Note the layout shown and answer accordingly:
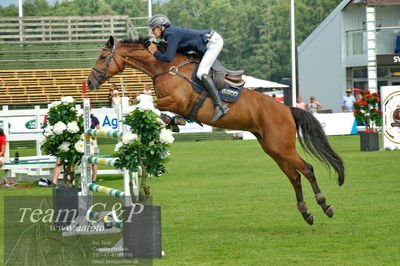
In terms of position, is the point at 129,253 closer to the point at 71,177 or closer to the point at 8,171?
the point at 71,177

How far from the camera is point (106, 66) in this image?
1012 centimetres

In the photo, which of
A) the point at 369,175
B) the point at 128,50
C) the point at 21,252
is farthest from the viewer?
the point at 369,175

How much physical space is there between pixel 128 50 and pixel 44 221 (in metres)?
2.34

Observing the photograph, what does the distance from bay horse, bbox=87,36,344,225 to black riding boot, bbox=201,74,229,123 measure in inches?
3.1

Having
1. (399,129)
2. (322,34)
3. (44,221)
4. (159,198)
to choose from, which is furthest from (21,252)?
(322,34)

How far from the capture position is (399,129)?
2253cm

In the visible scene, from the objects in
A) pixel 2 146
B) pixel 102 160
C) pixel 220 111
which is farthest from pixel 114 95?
pixel 102 160

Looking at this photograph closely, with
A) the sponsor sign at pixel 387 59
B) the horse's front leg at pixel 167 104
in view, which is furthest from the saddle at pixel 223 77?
the sponsor sign at pixel 387 59

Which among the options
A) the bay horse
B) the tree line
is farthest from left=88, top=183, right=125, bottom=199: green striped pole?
the tree line

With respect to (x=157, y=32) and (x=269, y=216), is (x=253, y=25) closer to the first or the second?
(x=269, y=216)

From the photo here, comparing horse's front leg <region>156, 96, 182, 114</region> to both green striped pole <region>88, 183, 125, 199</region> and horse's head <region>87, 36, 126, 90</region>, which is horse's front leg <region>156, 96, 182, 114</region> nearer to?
horse's head <region>87, 36, 126, 90</region>

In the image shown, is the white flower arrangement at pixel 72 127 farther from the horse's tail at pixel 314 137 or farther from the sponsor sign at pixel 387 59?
the sponsor sign at pixel 387 59

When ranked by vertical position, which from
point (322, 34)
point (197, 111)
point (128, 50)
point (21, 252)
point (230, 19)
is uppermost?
point (230, 19)

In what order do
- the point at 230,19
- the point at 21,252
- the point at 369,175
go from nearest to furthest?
the point at 21,252 < the point at 369,175 < the point at 230,19
